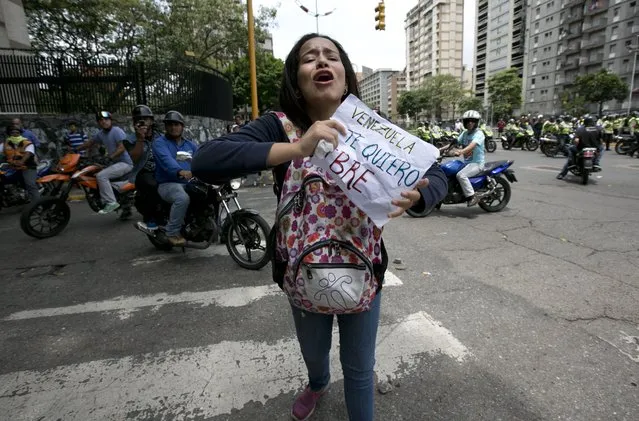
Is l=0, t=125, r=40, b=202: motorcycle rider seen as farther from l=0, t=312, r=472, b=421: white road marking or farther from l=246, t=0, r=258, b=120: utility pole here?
l=0, t=312, r=472, b=421: white road marking

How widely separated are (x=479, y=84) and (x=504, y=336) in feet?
335

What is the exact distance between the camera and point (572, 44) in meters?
57.6

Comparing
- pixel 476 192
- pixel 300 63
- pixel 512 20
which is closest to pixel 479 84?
pixel 512 20

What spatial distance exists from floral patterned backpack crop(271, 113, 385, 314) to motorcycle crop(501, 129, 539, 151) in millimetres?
21073

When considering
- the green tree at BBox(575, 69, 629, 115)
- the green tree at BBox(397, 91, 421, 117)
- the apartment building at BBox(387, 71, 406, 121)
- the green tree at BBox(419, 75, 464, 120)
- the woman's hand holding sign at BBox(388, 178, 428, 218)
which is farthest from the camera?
the apartment building at BBox(387, 71, 406, 121)

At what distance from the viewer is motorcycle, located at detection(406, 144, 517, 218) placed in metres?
6.76

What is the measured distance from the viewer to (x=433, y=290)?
3604 millimetres

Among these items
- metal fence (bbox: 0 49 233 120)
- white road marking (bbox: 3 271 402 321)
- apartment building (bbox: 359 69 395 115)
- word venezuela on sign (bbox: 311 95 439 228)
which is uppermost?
apartment building (bbox: 359 69 395 115)

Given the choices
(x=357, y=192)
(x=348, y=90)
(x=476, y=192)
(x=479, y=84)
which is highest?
(x=479, y=84)

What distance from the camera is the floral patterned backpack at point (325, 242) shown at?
4.45ft

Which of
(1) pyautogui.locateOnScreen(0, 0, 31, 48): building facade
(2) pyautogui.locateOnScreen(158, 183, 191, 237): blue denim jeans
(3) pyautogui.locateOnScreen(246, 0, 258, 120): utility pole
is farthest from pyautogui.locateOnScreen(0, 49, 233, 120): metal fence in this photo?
(2) pyautogui.locateOnScreen(158, 183, 191, 237): blue denim jeans

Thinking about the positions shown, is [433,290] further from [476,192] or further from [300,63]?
[476,192]

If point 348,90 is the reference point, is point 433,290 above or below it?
below

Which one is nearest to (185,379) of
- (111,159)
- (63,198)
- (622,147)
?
(63,198)
